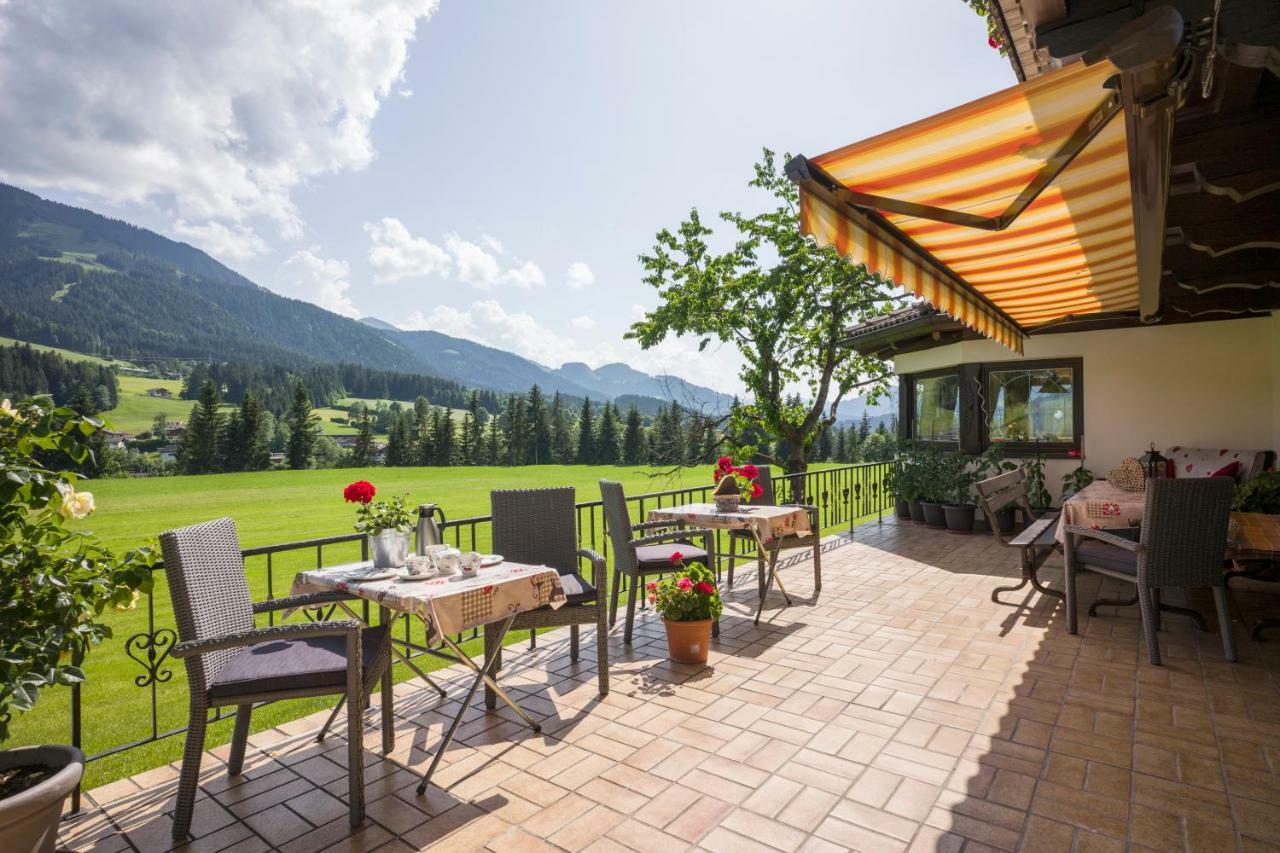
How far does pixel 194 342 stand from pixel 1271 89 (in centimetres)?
12837

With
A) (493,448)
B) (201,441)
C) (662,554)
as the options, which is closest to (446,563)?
(662,554)

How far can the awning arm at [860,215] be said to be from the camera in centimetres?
215

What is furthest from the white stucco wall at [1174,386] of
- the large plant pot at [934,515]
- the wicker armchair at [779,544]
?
the wicker armchair at [779,544]

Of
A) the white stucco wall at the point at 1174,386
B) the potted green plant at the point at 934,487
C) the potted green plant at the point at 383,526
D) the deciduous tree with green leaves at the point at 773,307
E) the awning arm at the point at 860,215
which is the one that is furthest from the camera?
the deciduous tree with green leaves at the point at 773,307

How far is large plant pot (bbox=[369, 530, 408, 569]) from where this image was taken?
9.84ft

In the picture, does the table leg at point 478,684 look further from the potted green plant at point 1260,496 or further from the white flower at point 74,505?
the potted green plant at point 1260,496

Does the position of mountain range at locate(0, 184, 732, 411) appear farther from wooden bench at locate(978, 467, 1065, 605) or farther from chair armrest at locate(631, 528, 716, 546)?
chair armrest at locate(631, 528, 716, 546)

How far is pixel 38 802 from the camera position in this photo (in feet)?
5.72

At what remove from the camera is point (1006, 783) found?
251 cm

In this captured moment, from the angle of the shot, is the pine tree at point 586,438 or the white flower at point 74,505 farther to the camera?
the pine tree at point 586,438

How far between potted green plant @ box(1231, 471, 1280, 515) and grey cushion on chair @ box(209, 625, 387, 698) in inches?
241

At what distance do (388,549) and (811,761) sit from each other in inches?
83.6

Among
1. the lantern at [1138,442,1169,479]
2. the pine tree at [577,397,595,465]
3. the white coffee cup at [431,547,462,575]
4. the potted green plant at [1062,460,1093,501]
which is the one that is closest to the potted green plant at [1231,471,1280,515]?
the lantern at [1138,442,1169,479]

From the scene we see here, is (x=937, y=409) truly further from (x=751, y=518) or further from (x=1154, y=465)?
(x=751, y=518)
